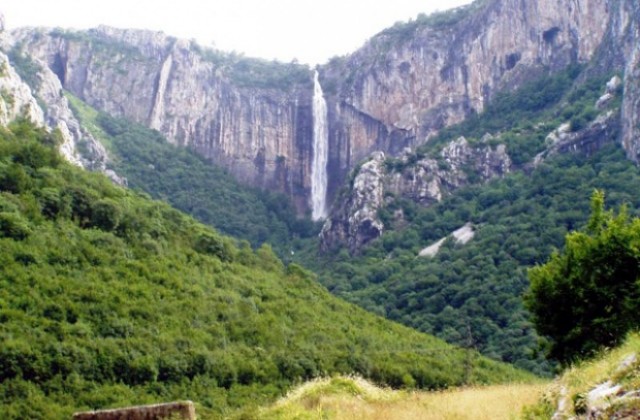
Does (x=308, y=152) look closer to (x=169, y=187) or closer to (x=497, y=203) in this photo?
(x=169, y=187)

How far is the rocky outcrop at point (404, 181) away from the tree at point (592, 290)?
77.9m

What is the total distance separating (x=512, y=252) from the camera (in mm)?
75750

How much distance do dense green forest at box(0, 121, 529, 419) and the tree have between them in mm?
8692

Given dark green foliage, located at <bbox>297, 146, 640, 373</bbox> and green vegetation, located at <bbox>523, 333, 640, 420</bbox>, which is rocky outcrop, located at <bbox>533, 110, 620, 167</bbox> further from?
green vegetation, located at <bbox>523, 333, 640, 420</bbox>

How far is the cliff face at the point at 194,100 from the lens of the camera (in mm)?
133750

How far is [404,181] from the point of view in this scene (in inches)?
4050

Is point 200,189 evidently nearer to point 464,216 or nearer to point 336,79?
point 336,79

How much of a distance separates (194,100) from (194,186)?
22478mm

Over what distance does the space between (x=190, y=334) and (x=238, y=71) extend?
390ft

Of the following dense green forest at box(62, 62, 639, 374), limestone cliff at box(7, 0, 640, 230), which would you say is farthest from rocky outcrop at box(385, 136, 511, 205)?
dense green forest at box(62, 62, 639, 374)

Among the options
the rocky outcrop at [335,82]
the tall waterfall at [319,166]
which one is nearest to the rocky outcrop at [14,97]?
the tall waterfall at [319,166]

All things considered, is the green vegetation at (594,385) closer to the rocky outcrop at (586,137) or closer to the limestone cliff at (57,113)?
the rocky outcrop at (586,137)

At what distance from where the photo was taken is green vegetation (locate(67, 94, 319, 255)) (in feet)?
386

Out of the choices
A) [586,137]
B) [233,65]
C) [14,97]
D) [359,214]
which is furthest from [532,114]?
[14,97]
